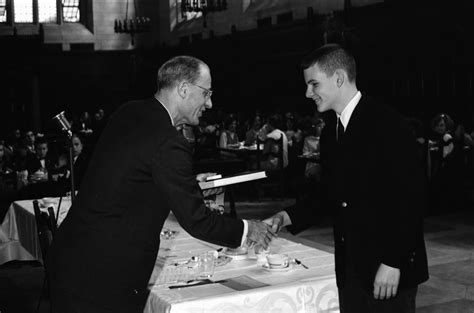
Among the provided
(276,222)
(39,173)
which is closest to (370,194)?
(276,222)

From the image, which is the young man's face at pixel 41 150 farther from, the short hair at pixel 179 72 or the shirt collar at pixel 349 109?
the shirt collar at pixel 349 109

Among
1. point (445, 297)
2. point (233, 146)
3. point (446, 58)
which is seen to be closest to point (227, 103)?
point (233, 146)

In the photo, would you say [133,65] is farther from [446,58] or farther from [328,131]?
[328,131]

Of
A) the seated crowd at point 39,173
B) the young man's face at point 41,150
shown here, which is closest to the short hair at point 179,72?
the seated crowd at point 39,173

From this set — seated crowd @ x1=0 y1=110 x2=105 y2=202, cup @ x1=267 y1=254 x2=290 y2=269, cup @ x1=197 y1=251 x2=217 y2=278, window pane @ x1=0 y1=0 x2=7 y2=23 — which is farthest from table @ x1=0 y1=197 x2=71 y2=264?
window pane @ x1=0 y1=0 x2=7 y2=23

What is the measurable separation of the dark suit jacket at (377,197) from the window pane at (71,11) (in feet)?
72.7

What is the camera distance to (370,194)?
2604mm

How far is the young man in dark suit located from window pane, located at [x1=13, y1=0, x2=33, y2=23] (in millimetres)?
22091

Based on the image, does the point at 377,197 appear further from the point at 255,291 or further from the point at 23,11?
the point at 23,11

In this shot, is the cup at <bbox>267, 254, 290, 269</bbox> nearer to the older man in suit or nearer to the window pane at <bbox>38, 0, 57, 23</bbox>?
the older man in suit

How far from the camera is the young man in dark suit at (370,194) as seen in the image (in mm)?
2514

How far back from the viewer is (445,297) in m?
5.36

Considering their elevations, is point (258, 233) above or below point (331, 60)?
below

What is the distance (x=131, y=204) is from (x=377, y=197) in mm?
859
